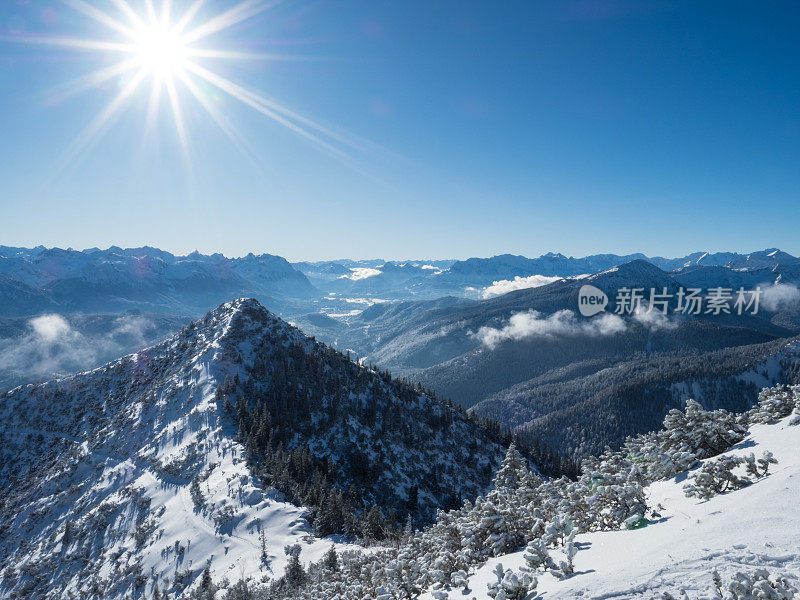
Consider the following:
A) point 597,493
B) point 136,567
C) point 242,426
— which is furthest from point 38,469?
point 597,493

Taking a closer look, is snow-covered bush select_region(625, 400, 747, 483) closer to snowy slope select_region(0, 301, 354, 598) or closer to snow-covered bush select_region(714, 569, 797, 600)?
snow-covered bush select_region(714, 569, 797, 600)

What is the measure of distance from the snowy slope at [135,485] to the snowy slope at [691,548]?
39.6m

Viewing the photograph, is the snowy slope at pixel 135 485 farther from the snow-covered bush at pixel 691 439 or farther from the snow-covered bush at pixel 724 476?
the snow-covered bush at pixel 724 476

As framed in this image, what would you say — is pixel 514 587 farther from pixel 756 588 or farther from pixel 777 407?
pixel 777 407

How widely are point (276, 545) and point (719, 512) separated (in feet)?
165

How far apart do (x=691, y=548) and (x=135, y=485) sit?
301 ft

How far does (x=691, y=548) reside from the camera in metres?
11.8

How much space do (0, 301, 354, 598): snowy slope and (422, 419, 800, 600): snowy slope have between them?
39.6m

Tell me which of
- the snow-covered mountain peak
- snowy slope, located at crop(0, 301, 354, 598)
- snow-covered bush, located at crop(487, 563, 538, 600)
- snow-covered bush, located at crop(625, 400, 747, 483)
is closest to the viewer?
snow-covered bush, located at crop(487, 563, 538, 600)

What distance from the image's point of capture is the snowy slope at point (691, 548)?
33.6 ft

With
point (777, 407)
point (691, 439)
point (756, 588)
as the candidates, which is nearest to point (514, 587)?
point (756, 588)

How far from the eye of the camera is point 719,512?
46.2 ft

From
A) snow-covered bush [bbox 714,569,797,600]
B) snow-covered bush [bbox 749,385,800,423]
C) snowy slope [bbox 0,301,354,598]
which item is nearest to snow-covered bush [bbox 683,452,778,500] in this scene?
snow-covered bush [bbox 714,569,797,600]

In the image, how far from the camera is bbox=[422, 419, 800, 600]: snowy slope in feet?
33.6
